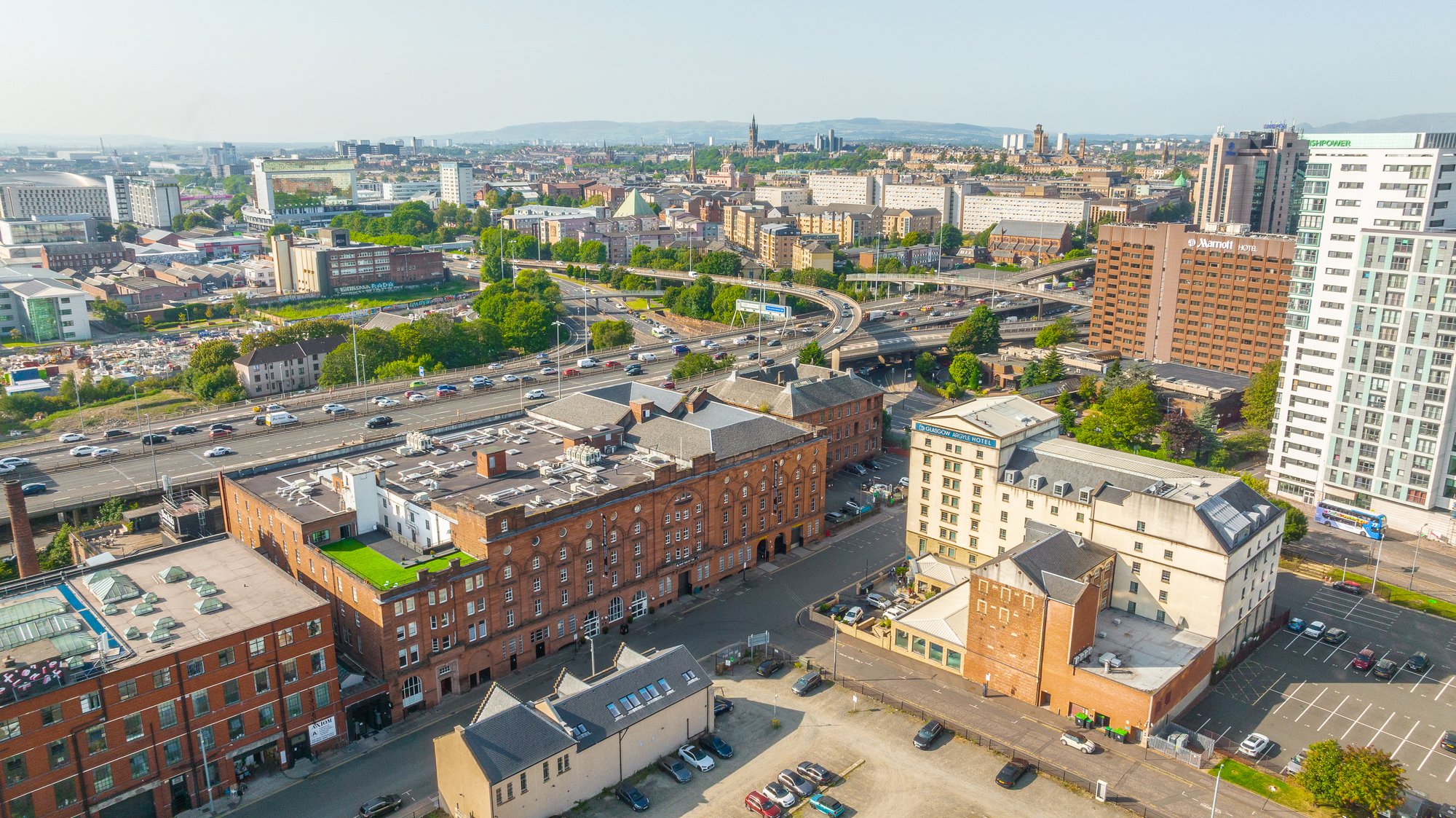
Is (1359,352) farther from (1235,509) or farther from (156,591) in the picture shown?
(156,591)

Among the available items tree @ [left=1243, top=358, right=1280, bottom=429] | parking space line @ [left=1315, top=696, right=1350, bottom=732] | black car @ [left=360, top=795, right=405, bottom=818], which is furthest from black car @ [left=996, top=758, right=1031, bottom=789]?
tree @ [left=1243, top=358, right=1280, bottom=429]

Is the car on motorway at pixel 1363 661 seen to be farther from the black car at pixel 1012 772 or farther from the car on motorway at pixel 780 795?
the car on motorway at pixel 780 795

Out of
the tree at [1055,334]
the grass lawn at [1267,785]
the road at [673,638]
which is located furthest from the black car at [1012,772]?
the tree at [1055,334]

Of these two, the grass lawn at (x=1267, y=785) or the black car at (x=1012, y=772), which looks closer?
the grass lawn at (x=1267, y=785)

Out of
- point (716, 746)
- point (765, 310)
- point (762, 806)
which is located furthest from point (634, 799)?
point (765, 310)

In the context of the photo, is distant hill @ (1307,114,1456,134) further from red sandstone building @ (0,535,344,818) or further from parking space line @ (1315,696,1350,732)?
red sandstone building @ (0,535,344,818)

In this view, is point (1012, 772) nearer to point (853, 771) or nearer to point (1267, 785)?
point (853, 771)

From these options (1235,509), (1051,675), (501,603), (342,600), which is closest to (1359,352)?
(1235,509)
